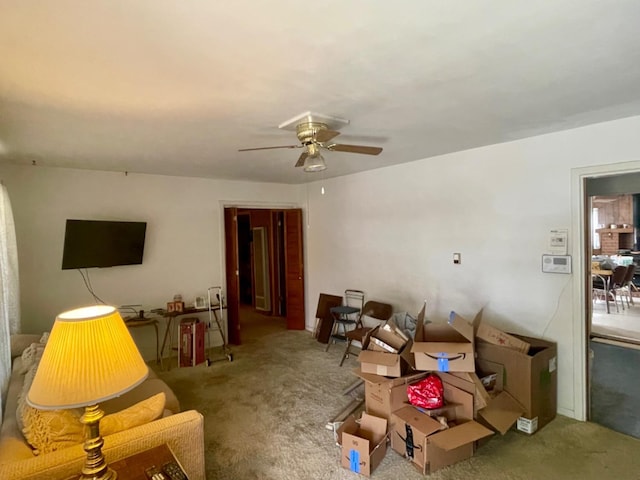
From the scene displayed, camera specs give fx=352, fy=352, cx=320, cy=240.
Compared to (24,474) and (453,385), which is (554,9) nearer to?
(453,385)

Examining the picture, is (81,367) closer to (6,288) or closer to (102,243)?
(6,288)

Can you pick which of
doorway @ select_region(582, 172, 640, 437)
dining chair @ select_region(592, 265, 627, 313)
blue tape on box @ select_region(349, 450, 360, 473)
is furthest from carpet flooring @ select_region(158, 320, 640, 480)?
dining chair @ select_region(592, 265, 627, 313)

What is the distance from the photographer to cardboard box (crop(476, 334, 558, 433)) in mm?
2725

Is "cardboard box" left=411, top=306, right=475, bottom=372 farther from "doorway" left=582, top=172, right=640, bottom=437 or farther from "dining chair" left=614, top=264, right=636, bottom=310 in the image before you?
"dining chair" left=614, top=264, right=636, bottom=310

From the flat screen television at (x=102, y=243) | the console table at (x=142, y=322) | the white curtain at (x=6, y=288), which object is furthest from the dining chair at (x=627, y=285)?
the white curtain at (x=6, y=288)

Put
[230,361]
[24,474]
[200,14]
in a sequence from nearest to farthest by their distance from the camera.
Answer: [200,14] < [24,474] < [230,361]

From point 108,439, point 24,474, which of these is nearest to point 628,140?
point 108,439

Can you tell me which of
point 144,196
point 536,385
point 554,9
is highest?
point 554,9

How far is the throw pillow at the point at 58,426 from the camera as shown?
166cm

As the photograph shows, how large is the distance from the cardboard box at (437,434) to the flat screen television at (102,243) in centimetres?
356

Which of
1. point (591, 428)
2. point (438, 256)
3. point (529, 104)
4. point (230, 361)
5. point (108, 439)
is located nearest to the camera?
point (108, 439)

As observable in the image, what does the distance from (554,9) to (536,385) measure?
2604 mm

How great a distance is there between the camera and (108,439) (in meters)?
1.65

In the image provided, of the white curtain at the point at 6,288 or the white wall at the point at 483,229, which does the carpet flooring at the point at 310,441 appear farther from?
the white curtain at the point at 6,288
